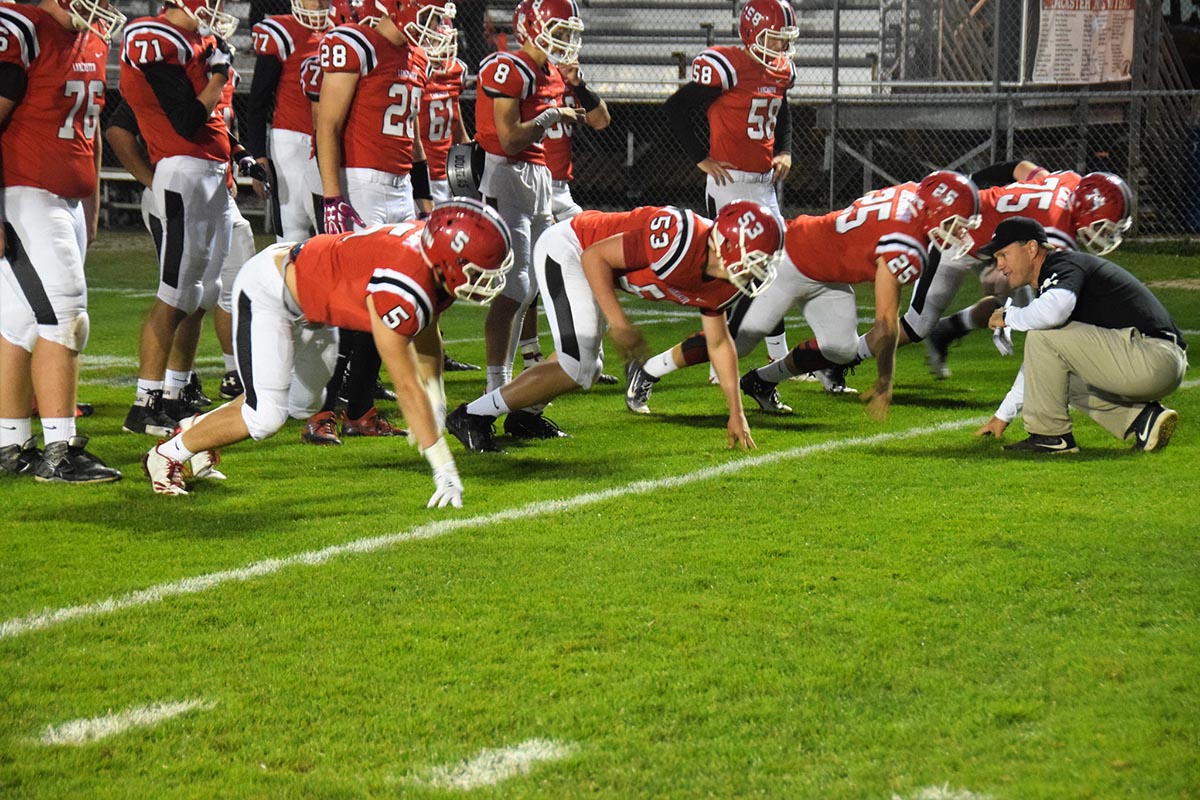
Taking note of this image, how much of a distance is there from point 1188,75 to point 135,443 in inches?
556

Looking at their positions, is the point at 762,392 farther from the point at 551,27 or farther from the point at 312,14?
the point at 312,14

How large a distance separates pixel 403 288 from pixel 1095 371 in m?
2.92

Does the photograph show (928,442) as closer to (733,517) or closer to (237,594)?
(733,517)

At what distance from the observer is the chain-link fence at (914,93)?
13.9 metres

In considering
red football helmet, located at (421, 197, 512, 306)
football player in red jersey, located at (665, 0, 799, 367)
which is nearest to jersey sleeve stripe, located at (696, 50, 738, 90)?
football player in red jersey, located at (665, 0, 799, 367)

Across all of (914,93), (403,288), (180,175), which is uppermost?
(914,93)

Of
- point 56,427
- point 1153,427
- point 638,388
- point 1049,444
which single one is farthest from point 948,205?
point 56,427

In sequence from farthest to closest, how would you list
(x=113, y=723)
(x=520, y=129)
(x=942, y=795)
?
(x=520, y=129) → (x=113, y=723) → (x=942, y=795)

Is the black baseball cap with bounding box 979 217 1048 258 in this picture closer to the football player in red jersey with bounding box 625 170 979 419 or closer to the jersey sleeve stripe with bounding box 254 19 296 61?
the football player in red jersey with bounding box 625 170 979 419

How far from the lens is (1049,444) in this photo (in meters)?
5.95

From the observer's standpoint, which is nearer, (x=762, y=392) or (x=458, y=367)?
(x=762, y=392)

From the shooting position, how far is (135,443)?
6.27 metres

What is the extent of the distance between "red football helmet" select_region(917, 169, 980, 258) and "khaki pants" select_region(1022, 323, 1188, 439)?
2.37 ft

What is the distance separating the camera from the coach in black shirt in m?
5.74
